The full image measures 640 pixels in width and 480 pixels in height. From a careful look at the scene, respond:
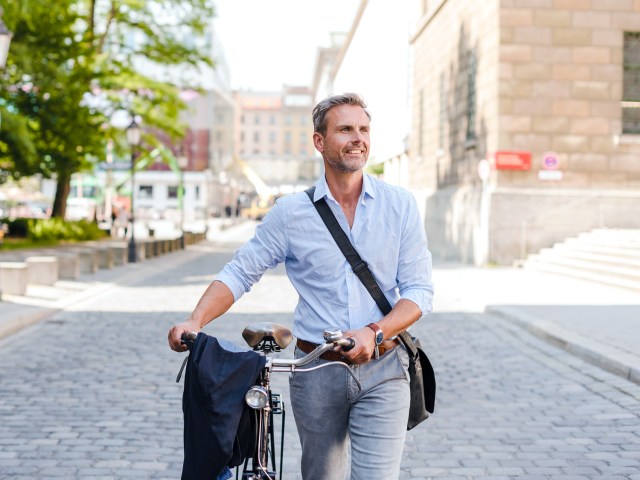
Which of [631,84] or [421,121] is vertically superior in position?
[421,121]

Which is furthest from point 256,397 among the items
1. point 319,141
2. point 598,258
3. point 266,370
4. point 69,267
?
point 598,258

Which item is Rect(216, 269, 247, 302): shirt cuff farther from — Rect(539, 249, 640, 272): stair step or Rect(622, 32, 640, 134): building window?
Rect(622, 32, 640, 134): building window

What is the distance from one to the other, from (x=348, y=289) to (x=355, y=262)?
0.30 ft

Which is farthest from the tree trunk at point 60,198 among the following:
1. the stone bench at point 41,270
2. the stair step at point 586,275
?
the stair step at point 586,275

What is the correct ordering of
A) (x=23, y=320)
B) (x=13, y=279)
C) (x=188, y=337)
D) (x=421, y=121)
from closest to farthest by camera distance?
(x=188, y=337)
(x=23, y=320)
(x=13, y=279)
(x=421, y=121)

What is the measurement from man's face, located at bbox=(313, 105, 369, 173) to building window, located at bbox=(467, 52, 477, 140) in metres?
22.8

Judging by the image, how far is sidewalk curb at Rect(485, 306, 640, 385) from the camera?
8.56 m

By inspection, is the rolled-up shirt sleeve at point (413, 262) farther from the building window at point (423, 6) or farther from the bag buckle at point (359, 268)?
the building window at point (423, 6)

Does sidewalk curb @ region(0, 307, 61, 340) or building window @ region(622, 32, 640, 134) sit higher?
building window @ region(622, 32, 640, 134)

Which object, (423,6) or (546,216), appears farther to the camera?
(423,6)

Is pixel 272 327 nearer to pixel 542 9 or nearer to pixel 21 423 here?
pixel 21 423

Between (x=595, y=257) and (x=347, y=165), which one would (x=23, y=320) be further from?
(x=595, y=257)

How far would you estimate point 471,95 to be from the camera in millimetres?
26281

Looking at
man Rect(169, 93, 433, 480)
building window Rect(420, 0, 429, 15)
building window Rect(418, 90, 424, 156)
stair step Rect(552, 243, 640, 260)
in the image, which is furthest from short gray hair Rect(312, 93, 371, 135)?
building window Rect(420, 0, 429, 15)
